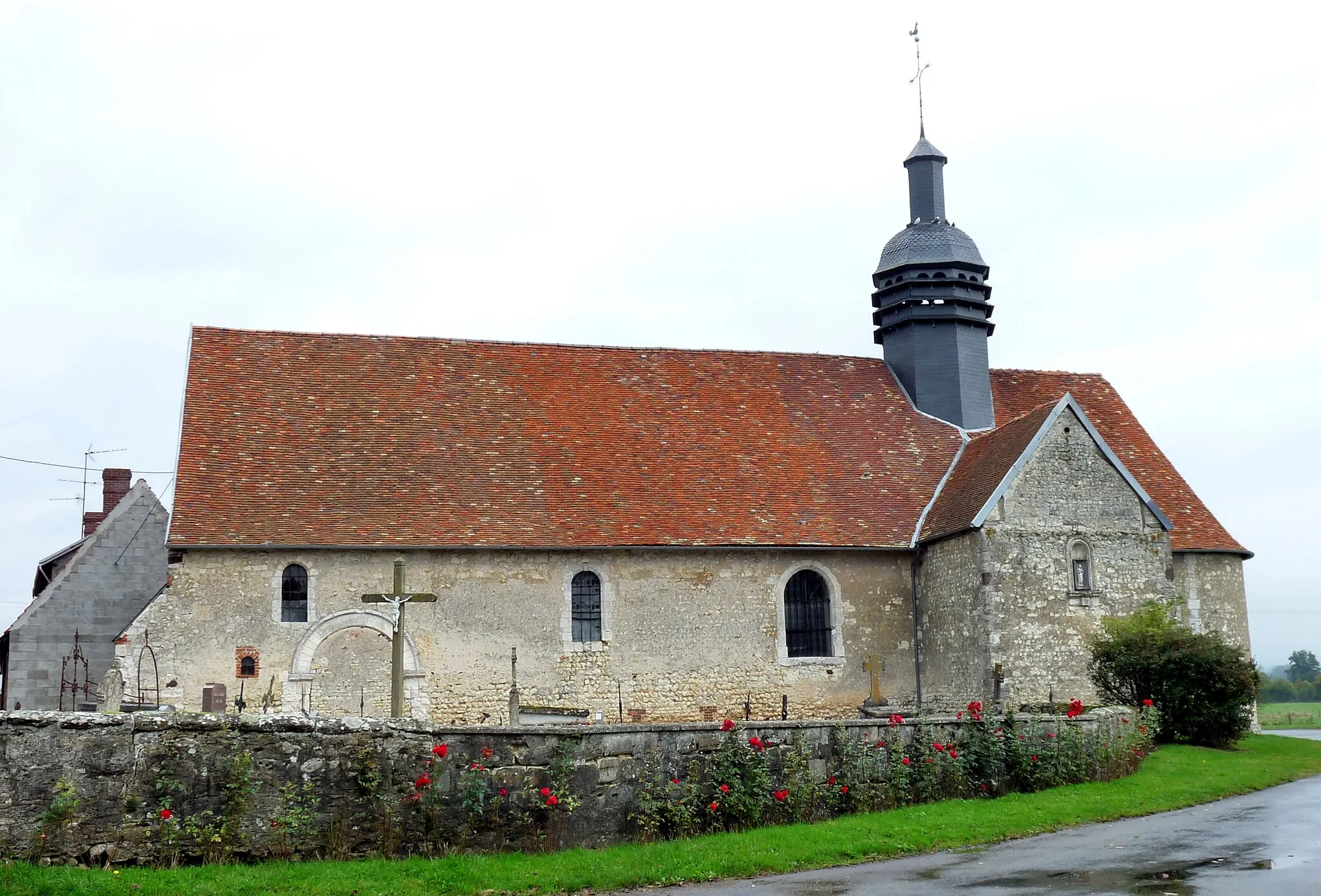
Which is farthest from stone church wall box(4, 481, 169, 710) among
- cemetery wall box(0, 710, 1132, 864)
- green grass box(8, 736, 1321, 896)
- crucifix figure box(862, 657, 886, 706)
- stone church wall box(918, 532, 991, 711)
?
green grass box(8, 736, 1321, 896)

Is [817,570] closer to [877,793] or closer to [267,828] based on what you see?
[877,793]

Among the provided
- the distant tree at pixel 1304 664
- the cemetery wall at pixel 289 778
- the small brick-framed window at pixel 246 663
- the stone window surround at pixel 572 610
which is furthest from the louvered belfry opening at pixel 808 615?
the distant tree at pixel 1304 664

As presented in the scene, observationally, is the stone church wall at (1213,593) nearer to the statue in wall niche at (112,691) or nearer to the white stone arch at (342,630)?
the white stone arch at (342,630)

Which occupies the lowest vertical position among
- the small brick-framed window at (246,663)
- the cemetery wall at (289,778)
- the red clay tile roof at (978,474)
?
the cemetery wall at (289,778)

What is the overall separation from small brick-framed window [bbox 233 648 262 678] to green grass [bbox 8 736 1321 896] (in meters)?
11.0

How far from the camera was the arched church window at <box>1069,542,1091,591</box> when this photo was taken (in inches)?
883

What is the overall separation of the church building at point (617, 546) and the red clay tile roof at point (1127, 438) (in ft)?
0.43

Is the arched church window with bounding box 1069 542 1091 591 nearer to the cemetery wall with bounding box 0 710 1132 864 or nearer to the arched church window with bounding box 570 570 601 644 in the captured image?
the arched church window with bounding box 570 570 601 644

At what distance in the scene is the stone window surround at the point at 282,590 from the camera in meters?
21.2

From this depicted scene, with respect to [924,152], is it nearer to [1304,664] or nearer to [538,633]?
[538,633]

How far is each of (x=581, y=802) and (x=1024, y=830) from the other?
15.7 feet

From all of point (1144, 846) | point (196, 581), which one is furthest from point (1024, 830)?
point (196, 581)

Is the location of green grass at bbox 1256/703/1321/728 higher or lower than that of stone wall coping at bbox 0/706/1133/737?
lower

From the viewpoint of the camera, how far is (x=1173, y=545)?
24.6m
